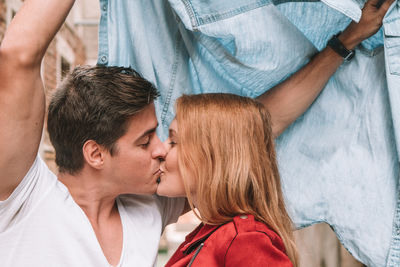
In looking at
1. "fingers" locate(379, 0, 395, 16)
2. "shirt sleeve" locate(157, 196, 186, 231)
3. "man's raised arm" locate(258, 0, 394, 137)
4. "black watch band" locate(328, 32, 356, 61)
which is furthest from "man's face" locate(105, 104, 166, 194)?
"fingers" locate(379, 0, 395, 16)

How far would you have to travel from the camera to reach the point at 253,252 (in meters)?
1.60

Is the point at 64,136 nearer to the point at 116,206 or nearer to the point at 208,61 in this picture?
the point at 116,206

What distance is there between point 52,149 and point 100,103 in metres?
6.51

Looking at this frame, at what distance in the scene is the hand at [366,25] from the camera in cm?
171

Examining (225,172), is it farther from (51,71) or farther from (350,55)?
(51,71)

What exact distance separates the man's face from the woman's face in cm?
8

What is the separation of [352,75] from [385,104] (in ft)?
0.63

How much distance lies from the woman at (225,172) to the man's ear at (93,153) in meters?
0.33

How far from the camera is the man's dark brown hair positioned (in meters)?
2.03

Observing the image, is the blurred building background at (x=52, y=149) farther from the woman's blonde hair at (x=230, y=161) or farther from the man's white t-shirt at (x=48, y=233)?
the woman's blonde hair at (x=230, y=161)

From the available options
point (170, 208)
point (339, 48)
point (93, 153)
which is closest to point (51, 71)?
point (170, 208)

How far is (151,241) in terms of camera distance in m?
2.12

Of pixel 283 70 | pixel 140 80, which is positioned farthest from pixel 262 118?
pixel 140 80

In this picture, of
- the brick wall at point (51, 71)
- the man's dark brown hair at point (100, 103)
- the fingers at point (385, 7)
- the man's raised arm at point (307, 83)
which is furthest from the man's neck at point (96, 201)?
the brick wall at point (51, 71)
